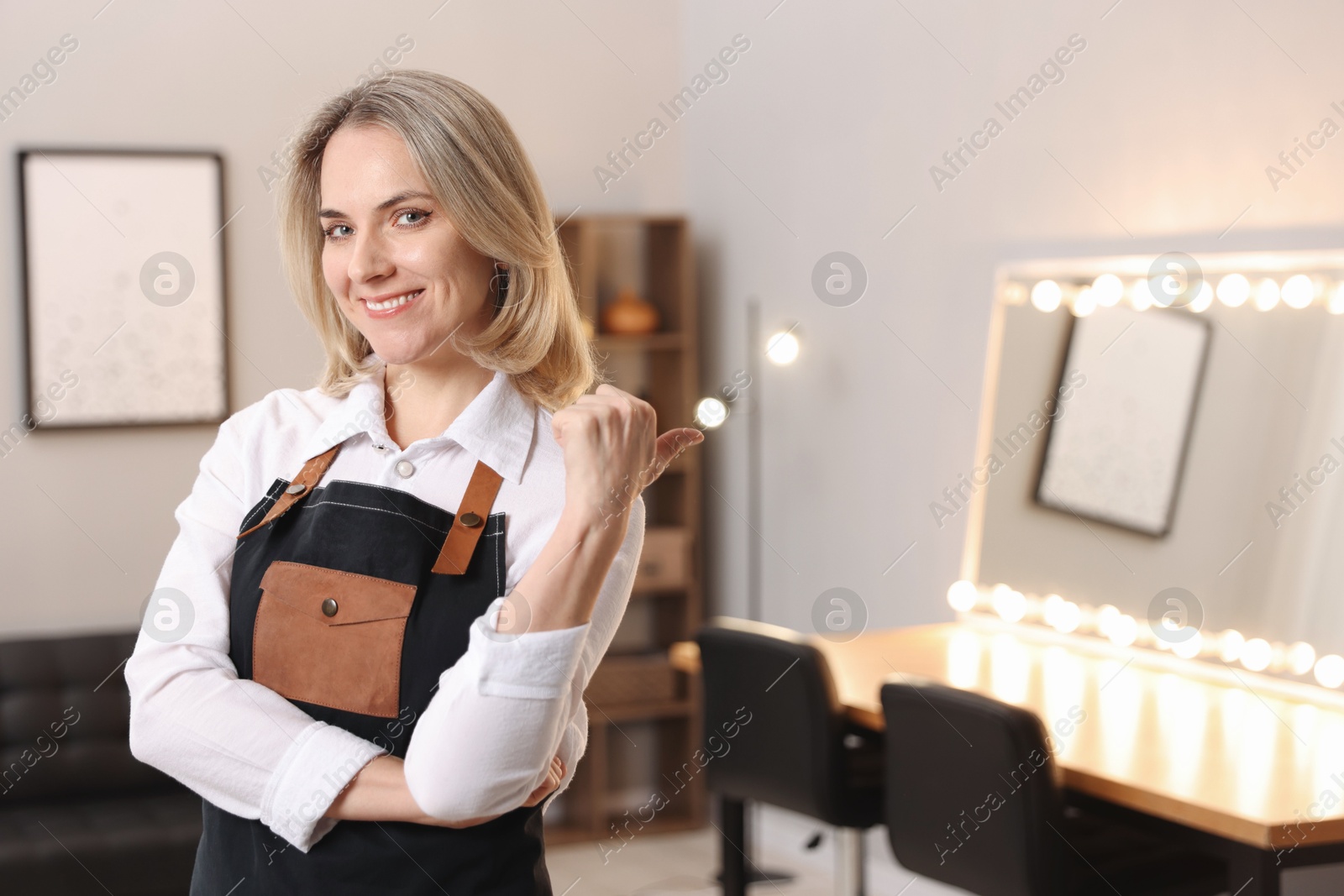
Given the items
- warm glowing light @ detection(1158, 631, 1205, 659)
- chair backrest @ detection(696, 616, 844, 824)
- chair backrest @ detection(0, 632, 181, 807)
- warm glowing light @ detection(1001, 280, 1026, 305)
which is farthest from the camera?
chair backrest @ detection(0, 632, 181, 807)

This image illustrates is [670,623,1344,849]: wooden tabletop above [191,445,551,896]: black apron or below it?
below

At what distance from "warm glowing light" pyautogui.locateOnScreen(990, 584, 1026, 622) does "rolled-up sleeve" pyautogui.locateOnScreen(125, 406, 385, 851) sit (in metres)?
2.48

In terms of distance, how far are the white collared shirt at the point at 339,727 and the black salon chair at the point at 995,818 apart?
4.08 feet

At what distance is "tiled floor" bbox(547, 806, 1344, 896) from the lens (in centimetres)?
379

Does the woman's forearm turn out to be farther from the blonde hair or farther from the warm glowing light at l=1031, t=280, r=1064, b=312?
the warm glowing light at l=1031, t=280, r=1064, b=312

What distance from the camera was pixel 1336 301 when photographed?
2572mm

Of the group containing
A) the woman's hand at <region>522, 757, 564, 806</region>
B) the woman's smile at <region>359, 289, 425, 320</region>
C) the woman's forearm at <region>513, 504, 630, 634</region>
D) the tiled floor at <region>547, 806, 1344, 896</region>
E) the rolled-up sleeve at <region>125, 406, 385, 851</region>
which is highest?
the woman's smile at <region>359, 289, 425, 320</region>

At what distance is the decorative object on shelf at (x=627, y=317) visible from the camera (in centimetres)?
440

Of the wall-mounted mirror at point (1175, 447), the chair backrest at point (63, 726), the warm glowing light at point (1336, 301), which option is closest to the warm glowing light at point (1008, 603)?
the wall-mounted mirror at point (1175, 447)

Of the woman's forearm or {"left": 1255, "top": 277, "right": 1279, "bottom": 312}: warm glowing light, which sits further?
{"left": 1255, "top": 277, "right": 1279, "bottom": 312}: warm glowing light

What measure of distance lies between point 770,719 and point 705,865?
1.62m

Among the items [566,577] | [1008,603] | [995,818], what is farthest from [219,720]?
[1008,603]

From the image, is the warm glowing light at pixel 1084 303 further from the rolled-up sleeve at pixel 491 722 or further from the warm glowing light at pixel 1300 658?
the rolled-up sleeve at pixel 491 722

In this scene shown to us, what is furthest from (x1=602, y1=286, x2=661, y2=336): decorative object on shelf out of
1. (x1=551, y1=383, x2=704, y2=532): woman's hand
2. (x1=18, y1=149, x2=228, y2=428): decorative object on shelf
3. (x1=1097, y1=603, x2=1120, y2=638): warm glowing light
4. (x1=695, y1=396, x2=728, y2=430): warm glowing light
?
(x1=551, y1=383, x2=704, y2=532): woman's hand
